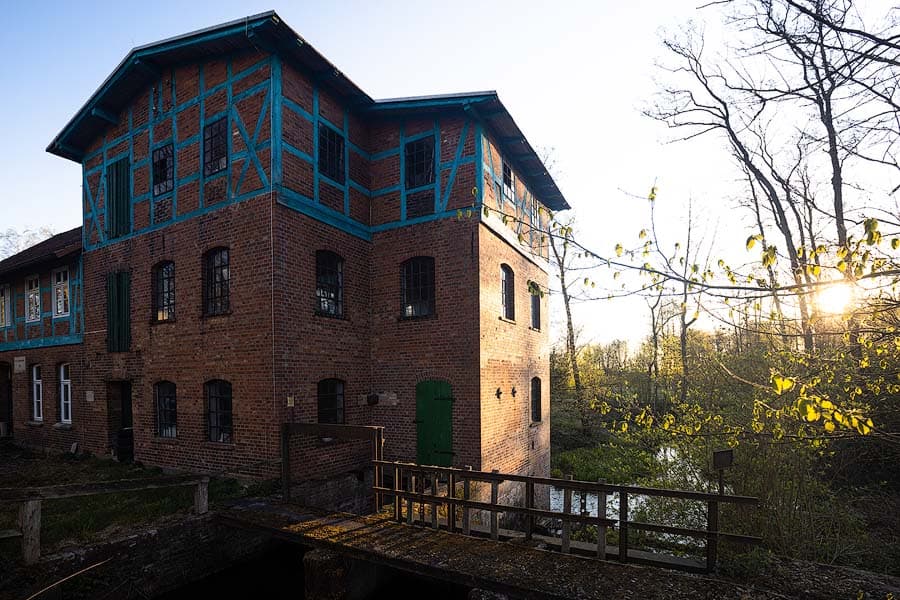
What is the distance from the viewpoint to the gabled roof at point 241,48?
8.97 meters

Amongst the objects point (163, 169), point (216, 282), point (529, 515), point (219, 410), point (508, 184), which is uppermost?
point (163, 169)

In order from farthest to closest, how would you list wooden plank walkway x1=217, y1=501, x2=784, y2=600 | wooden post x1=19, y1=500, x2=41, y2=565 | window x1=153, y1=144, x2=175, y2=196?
window x1=153, y1=144, x2=175, y2=196 → wooden post x1=19, y1=500, x2=41, y2=565 → wooden plank walkway x1=217, y1=501, x2=784, y2=600

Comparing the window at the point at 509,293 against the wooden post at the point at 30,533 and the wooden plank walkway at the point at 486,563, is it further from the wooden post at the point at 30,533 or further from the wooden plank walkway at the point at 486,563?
the wooden post at the point at 30,533

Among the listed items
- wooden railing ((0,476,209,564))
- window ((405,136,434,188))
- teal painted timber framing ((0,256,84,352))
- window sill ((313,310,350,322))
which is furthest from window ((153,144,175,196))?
wooden railing ((0,476,209,564))

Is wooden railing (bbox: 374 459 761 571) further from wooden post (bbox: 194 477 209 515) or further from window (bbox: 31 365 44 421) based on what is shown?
window (bbox: 31 365 44 421)

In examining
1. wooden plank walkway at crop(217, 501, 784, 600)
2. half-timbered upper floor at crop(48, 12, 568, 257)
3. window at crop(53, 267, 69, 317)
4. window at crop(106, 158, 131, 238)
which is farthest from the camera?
window at crop(53, 267, 69, 317)

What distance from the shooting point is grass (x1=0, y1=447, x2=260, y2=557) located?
6.73m

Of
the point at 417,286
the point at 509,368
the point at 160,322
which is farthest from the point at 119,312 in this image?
the point at 509,368

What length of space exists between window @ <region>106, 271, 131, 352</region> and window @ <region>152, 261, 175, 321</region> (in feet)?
3.43

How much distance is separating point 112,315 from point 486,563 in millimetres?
11361

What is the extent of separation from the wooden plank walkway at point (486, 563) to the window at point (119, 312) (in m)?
7.07

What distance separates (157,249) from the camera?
1080 cm

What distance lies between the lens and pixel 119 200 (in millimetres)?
11828

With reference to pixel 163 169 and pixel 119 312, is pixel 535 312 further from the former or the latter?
pixel 119 312
